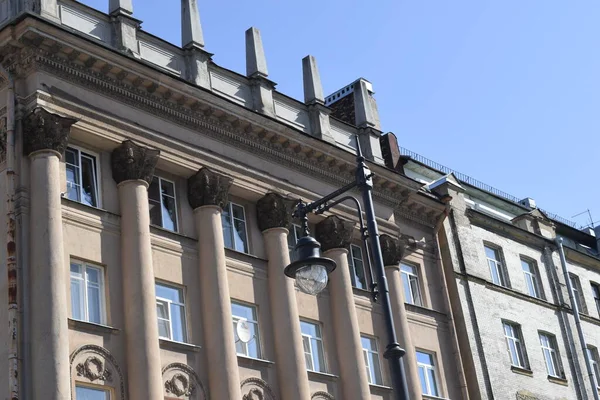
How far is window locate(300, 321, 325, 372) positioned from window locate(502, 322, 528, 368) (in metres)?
9.55

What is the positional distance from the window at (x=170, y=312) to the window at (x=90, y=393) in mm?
2271

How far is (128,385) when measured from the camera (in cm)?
2422

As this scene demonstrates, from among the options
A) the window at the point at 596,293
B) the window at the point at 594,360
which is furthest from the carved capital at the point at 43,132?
the window at the point at 596,293

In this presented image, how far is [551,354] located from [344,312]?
11.9 m

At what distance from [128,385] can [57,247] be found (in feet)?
11.2

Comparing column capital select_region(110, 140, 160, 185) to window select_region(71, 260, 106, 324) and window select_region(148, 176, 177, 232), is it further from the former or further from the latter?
window select_region(71, 260, 106, 324)

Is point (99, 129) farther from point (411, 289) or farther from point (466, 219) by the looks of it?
point (466, 219)

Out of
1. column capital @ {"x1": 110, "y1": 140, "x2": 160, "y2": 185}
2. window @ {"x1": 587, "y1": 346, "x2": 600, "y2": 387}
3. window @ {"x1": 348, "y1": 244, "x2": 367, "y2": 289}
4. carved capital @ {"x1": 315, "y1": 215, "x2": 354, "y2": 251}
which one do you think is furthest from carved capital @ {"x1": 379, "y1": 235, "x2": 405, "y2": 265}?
window @ {"x1": 587, "y1": 346, "x2": 600, "y2": 387}

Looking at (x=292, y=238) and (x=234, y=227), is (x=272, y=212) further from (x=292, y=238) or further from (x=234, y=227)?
(x=292, y=238)

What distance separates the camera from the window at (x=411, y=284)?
34.6 meters

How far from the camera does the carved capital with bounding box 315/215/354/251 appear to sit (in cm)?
3191

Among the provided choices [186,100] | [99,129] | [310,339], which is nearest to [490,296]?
[310,339]

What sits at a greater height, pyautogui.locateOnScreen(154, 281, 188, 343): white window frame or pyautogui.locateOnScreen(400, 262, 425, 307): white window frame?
pyautogui.locateOnScreen(400, 262, 425, 307): white window frame

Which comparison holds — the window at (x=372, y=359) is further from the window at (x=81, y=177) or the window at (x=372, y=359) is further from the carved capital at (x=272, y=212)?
the window at (x=81, y=177)
